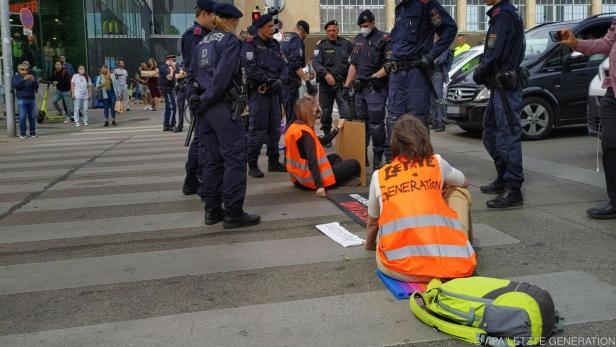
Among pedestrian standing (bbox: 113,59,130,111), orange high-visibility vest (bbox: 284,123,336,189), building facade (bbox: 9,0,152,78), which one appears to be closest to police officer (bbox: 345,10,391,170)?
orange high-visibility vest (bbox: 284,123,336,189)

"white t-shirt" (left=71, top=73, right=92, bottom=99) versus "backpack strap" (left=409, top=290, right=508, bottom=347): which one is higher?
→ "white t-shirt" (left=71, top=73, right=92, bottom=99)

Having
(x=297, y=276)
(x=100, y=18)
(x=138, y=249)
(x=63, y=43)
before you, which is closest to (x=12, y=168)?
(x=138, y=249)

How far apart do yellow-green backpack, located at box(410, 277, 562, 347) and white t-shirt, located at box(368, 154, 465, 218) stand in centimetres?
84

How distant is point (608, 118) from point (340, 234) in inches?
97.0

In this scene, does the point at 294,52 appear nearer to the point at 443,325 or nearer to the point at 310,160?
the point at 310,160

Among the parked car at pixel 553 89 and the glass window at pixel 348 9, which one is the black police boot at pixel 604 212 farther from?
the glass window at pixel 348 9

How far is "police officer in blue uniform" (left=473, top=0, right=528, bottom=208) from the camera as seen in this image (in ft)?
18.4

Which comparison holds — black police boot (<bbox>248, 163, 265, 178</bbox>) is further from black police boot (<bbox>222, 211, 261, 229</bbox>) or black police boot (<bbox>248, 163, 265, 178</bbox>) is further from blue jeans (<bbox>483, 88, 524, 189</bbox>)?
blue jeans (<bbox>483, 88, 524, 189</bbox>)

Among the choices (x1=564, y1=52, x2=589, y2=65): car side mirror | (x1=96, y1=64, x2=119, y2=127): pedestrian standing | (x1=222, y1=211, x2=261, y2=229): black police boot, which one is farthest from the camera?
(x1=96, y1=64, x2=119, y2=127): pedestrian standing

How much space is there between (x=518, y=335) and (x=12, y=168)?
8639 mm

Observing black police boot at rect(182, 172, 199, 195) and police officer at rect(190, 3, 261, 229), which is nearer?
police officer at rect(190, 3, 261, 229)

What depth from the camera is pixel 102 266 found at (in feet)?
14.6

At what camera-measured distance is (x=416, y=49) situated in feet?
21.1

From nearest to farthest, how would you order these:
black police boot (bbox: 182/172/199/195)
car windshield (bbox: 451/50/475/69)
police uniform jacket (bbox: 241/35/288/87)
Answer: black police boot (bbox: 182/172/199/195)
police uniform jacket (bbox: 241/35/288/87)
car windshield (bbox: 451/50/475/69)
